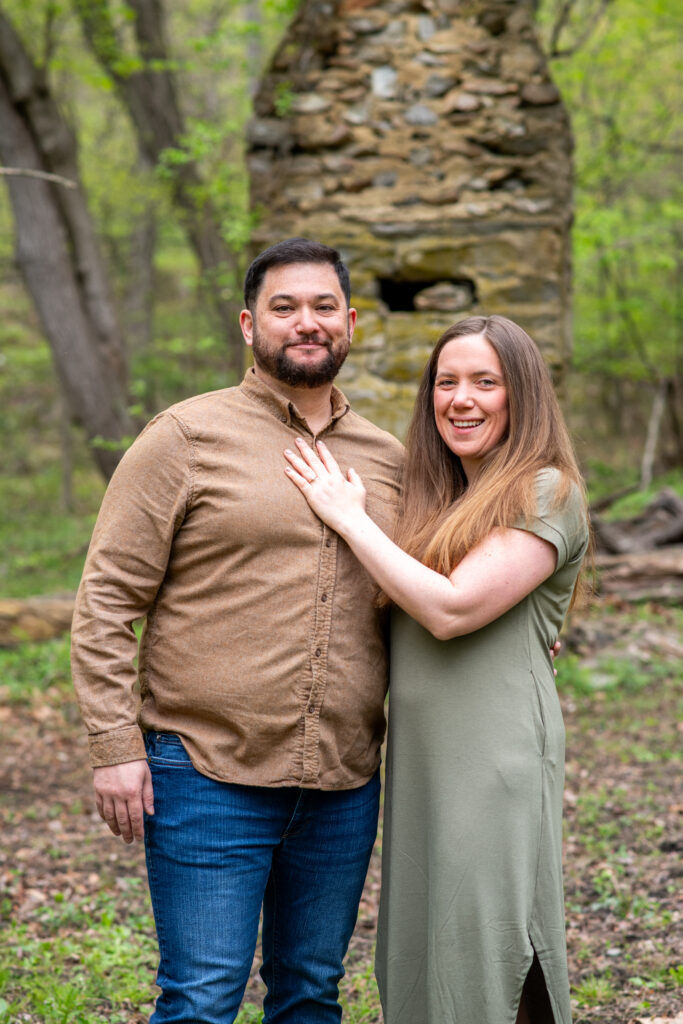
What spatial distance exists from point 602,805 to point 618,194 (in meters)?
10.6

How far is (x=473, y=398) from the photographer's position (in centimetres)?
237

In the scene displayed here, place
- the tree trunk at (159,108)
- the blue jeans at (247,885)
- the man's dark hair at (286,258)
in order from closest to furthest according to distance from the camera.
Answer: the blue jeans at (247,885), the man's dark hair at (286,258), the tree trunk at (159,108)

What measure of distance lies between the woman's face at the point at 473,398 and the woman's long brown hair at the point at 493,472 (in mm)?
→ 22

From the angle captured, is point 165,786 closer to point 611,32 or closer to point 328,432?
point 328,432

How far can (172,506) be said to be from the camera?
2260mm

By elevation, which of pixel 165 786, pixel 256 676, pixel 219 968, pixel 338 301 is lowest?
pixel 219 968

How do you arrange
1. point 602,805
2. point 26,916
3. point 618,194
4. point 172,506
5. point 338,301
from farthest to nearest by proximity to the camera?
point 618,194 < point 602,805 < point 26,916 < point 338,301 < point 172,506

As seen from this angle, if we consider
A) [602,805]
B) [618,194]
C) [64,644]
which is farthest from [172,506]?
[618,194]

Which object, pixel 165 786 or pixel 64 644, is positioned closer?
pixel 165 786

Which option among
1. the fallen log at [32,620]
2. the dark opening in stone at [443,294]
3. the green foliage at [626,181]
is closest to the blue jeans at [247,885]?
the dark opening in stone at [443,294]

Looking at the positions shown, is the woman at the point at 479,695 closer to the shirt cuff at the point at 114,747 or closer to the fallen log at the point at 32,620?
the shirt cuff at the point at 114,747

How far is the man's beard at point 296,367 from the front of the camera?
95.8 inches

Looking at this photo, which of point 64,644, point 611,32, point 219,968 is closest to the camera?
point 219,968

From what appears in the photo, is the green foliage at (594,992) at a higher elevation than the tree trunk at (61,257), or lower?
lower
